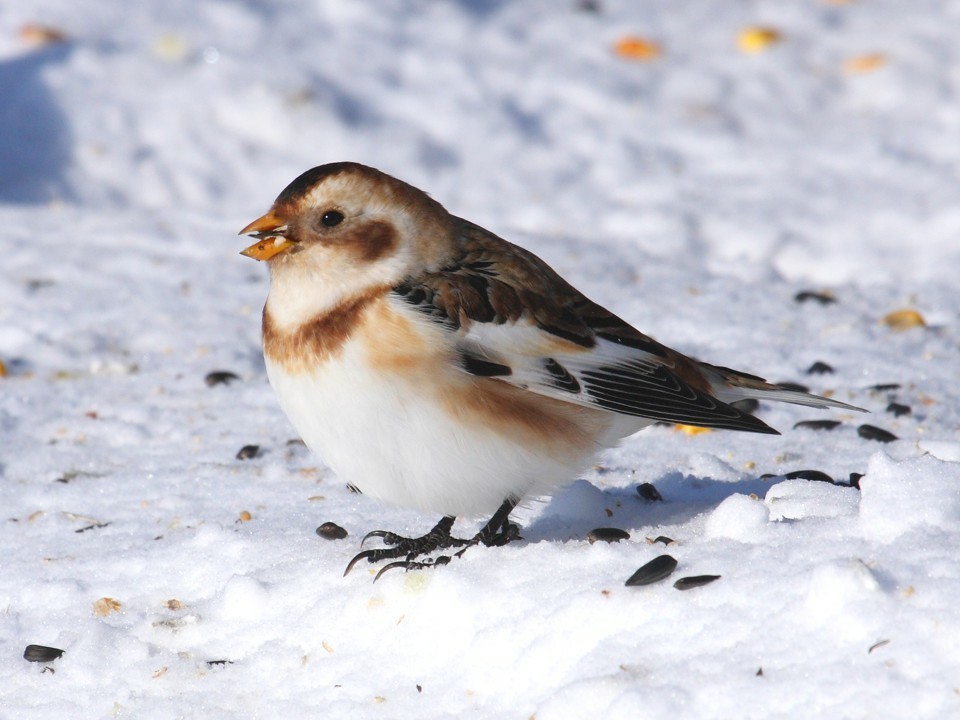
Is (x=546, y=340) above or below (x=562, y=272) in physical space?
above

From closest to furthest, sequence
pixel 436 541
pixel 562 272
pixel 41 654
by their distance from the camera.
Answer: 1. pixel 41 654
2. pixel 436 541
3. pixel 562 272

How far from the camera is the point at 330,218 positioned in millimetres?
3293

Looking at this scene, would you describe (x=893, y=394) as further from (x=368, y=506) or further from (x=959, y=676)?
(x=959, y=676)

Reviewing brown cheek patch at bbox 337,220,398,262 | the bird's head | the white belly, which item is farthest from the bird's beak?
the white belly

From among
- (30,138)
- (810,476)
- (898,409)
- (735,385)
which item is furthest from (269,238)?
(30,138)

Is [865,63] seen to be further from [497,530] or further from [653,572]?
[653,572]

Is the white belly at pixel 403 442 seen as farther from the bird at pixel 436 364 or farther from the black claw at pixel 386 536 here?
the black claw at pixel 386 536

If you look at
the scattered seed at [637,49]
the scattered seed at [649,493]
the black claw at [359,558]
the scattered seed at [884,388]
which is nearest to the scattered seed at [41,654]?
the black claw at [359,558]

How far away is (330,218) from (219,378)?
1859 millimetres

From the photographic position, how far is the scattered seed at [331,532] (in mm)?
3586

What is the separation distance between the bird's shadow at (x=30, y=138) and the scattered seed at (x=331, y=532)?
4.10 metres

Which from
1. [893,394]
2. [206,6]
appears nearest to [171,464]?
[893,394]

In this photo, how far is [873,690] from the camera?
2383 mm

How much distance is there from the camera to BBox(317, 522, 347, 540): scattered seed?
11.8 ft
